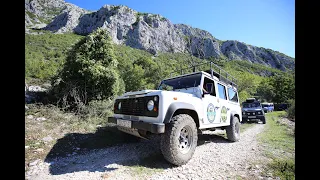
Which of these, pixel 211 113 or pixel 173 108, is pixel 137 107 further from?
pixel 211 113

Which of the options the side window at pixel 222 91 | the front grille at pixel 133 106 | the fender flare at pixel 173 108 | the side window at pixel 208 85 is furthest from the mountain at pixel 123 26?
the fender flare at pixel 173 108

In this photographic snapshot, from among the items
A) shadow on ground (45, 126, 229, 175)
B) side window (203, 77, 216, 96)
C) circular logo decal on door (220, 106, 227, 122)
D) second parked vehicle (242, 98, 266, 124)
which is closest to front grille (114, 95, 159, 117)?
shadow on ground (45, 126, 229, 175)

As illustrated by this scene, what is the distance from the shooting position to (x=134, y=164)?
3229mm

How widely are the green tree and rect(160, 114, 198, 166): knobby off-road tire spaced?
514cm

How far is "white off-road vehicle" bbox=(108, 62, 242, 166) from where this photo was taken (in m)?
3.06

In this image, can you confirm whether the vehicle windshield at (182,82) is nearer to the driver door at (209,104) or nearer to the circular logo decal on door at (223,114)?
the driver door at (209,104)

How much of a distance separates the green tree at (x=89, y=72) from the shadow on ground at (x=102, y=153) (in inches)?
113

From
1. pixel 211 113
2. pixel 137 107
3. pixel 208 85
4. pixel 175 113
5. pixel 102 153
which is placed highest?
pixel 208 85

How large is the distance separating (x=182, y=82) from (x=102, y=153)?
2740 mm

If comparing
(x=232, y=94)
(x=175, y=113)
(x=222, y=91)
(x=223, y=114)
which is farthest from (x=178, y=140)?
(x=232, y=94)

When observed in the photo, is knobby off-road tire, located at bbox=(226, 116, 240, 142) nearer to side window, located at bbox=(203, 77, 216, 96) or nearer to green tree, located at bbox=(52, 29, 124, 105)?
side window, located at bbox=(203, 77, 216, 96)
